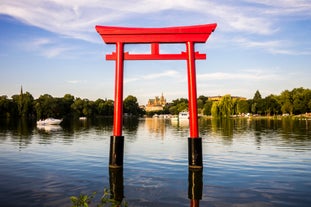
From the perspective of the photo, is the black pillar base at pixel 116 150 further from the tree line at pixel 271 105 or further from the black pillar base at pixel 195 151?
the tree line at pixel 271 105

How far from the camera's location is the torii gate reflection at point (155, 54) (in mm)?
12633

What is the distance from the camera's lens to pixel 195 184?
11.3m

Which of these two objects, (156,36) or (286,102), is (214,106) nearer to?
(286,102)

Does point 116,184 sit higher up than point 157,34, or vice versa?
point 157,34

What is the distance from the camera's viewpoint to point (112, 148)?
42.1ft

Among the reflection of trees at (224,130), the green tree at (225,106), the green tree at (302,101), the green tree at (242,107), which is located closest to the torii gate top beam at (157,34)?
the reflection of trees at (224,130)

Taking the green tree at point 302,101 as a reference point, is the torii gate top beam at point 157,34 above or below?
below

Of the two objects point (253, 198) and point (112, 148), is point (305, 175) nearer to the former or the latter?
point (253, 198)

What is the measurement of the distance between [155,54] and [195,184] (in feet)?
17.2

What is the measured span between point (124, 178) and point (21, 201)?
404 cm

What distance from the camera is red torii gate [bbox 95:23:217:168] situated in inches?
497

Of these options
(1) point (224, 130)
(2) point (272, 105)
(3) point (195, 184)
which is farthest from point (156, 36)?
(2) point (272, 105)

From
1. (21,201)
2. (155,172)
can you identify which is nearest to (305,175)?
(155,172)

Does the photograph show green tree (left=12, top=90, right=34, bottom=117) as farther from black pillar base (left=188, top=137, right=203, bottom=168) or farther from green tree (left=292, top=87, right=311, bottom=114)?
black pillar base (left=188, top=137, right=203, bottom=168)
